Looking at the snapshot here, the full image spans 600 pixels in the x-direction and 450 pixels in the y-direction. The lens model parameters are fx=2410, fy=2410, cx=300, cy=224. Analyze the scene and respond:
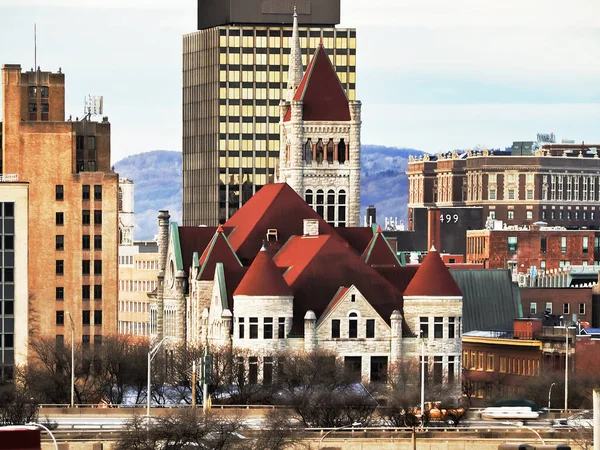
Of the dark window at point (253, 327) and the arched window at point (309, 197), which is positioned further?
the arched window at point (309, 197)

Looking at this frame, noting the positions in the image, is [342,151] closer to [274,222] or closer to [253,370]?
[274,222]

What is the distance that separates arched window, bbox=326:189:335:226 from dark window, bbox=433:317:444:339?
25.4 metres

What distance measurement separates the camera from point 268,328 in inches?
6211

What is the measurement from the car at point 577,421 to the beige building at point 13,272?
66070 millimetres

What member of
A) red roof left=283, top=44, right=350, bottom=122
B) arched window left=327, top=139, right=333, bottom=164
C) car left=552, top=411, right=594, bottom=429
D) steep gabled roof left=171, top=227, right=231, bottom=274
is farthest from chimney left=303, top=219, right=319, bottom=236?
car left=552, top=411, right=594, bottom=429

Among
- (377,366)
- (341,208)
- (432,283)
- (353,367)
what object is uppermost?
(341,208)

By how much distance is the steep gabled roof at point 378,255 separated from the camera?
170637mm

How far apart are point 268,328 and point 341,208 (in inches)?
1152

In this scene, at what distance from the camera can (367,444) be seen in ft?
374

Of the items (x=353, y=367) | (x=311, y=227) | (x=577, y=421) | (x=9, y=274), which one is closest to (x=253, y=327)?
(x=353, y=367)

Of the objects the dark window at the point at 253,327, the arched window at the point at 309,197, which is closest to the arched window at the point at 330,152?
the arched window at the point at 309,197

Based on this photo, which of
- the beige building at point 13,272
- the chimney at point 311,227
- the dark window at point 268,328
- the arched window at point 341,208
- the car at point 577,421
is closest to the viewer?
the car at point 577,421

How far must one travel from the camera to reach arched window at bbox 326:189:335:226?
184500 mm

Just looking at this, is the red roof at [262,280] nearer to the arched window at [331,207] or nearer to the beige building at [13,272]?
the arched window at [331,207]
